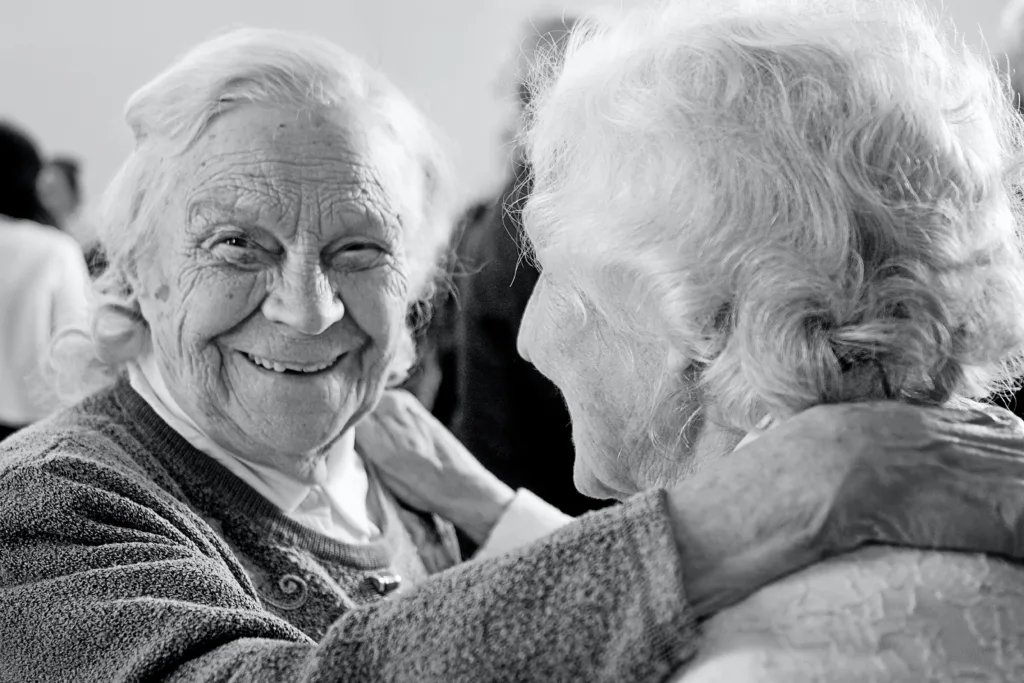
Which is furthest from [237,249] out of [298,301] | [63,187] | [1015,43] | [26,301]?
[63,187]

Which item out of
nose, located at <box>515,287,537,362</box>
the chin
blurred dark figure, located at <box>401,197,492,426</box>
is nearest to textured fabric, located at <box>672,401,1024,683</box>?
the chin

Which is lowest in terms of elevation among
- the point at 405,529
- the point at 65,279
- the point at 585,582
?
the point at 65,279

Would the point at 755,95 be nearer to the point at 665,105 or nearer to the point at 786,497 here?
the point at 665,105

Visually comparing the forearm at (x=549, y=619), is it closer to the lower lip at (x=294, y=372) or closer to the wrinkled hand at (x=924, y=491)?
the wrinkled hand at (x=924, y=491)

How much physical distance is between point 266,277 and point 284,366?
0.14m

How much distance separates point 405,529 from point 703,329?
103cm

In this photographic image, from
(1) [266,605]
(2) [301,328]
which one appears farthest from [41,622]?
(2) [301,328]

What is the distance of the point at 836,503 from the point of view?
102 centimetres

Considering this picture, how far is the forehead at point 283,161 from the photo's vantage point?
5.58ft

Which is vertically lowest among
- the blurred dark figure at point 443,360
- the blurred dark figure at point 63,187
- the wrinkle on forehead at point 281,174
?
the blurred dark figure at point 63,187

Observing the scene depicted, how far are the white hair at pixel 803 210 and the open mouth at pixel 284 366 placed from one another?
62 centimetres

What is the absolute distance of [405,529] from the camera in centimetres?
208

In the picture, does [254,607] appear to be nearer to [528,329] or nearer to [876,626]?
[528,329]

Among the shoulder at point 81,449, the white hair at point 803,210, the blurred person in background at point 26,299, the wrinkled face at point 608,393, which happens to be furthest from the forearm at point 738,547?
the blurred person in background at point 26,299
